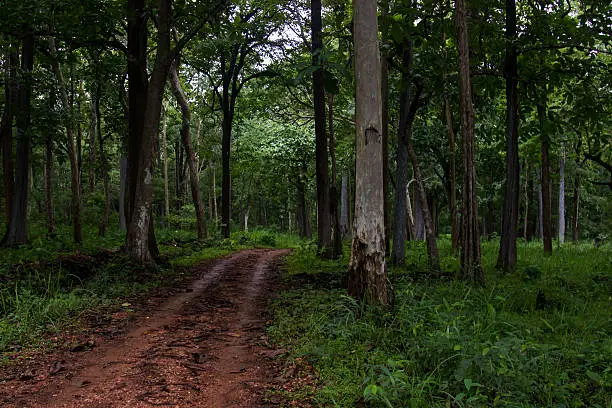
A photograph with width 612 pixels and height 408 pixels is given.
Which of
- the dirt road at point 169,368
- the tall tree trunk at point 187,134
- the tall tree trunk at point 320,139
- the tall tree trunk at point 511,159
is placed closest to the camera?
the dirt road at point 169,368

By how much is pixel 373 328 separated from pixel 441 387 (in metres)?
1.57

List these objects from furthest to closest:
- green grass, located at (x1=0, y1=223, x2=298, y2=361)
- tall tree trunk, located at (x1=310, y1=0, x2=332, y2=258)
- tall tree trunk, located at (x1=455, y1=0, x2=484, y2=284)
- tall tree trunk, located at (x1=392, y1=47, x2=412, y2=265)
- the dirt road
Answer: tall tree trunk, located at (x1=310, y1=0, x2=332, y2=258) < tall tree trunk, located at (x1=392, y1=47, x2=412, y2=265) < tall tree trunk, located at (x1=455, y1=0, x2=484, y2=284) < green grass, located at (x1=0, y1=223, x2=298, y2=361) < the dirt road

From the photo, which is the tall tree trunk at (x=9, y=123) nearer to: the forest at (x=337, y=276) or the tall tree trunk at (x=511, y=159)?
the forest at (x=337, y=276)

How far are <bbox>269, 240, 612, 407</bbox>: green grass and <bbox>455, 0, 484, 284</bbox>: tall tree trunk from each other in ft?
1.25

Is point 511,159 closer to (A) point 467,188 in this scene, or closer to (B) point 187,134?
(A) point 467,188

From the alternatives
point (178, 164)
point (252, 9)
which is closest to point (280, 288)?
point (252, 9)

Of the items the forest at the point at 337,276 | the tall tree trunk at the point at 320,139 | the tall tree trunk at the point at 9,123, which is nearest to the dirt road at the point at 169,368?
the forest at the point at 337,276

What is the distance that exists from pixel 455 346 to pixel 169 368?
2.76 meters

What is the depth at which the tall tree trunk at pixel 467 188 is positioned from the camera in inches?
312

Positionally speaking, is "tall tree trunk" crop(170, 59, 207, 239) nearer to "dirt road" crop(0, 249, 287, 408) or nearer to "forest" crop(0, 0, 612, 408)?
"forest" crop(0, 0, 612, 408)

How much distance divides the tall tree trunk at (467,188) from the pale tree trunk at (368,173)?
8.51 ft

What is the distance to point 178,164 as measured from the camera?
36.5 meters

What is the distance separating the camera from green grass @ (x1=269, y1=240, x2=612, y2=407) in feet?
11.9

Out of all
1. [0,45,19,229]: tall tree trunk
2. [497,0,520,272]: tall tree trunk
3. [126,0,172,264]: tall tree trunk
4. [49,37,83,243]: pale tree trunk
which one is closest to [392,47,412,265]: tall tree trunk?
[497,0,520,272]: tall tree trunk
